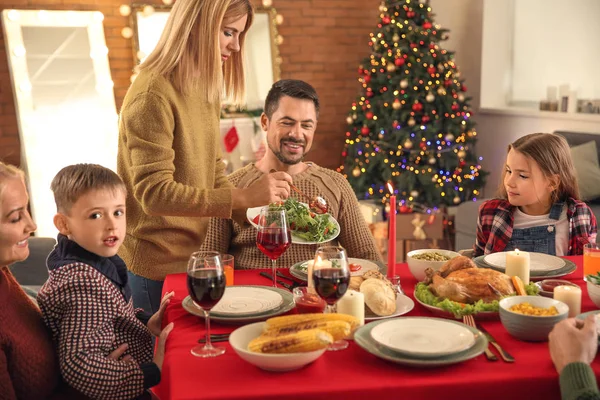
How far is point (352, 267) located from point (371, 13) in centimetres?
525

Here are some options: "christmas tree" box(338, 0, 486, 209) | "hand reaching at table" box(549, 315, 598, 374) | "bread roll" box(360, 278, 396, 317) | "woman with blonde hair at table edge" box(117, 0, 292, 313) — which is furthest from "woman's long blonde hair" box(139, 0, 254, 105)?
"christmas tree" box(338, 0, 486, 209)

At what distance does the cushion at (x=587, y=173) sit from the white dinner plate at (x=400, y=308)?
3459 mm

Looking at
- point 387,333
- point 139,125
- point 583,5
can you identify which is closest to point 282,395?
point 387,333

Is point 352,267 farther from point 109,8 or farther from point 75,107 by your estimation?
point 109,8

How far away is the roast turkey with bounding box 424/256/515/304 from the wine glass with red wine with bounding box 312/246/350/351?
345 mm

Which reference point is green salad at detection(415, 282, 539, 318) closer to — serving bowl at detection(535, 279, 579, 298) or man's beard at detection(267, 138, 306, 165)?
serving bowl at detection(535, 279, 579, 298)

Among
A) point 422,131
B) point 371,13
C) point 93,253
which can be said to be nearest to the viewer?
point 93,253

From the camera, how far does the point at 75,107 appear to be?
552 centimetres

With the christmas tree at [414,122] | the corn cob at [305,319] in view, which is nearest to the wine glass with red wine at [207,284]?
the corn cob at [305,319]

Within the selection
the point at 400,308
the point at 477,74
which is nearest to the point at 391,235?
the point at 400,308

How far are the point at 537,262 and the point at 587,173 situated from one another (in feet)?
9.77

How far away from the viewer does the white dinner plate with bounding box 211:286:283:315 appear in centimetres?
169

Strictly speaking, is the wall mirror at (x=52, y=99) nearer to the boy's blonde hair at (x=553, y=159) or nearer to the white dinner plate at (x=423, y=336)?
the boy's blonde hair at (x=553, y=159)

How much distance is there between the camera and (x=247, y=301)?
1771 mm
